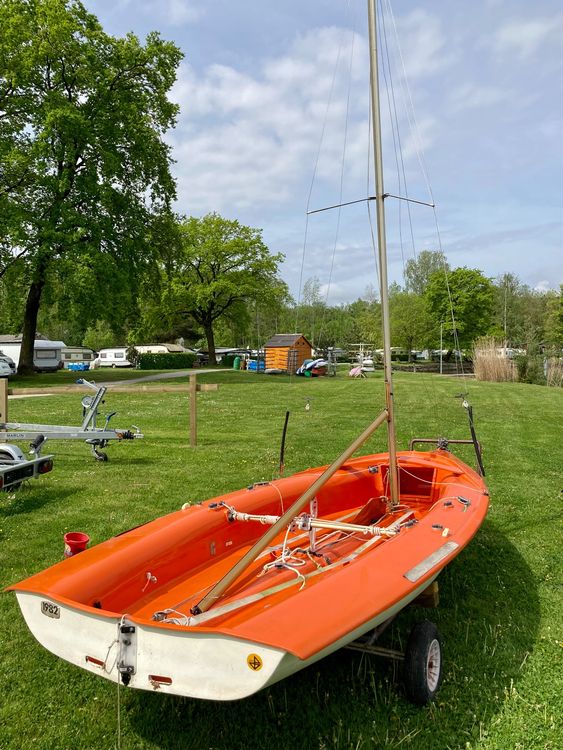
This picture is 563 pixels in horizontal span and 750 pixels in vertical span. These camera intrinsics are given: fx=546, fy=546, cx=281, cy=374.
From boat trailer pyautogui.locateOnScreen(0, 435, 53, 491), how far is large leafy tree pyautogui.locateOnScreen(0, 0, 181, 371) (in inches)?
655

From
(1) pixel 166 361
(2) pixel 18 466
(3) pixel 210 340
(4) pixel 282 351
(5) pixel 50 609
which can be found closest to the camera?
(5) pixel 50 609

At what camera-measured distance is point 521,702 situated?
10.5 ft

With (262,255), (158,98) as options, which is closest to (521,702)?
(158,98)

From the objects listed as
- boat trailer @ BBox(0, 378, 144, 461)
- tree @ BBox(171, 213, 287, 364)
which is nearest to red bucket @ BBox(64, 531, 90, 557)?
boat trailer @ BBox(0, 378, 144, 461)

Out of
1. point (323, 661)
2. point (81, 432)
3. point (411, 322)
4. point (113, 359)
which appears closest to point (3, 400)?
point (81, 432)

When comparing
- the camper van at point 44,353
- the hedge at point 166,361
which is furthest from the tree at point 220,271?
the camper van at point 44,353

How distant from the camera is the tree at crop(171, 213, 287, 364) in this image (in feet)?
129

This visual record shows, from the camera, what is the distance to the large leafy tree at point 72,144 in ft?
74.3

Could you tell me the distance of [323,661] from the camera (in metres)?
3.55

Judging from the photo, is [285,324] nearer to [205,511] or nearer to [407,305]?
[407,305]

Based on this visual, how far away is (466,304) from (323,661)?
169 feet

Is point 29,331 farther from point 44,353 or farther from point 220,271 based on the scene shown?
point 220,271

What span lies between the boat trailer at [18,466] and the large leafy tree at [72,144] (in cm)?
1663

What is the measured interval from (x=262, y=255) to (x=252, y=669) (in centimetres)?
4038
